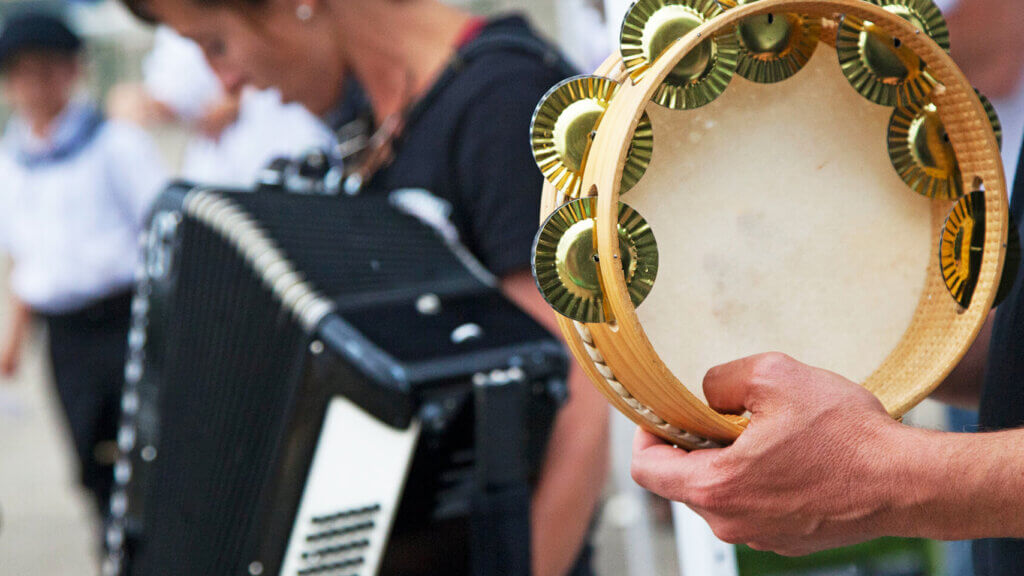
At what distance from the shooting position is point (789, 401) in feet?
2.09

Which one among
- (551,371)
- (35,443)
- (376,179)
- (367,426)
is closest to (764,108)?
(551,371)

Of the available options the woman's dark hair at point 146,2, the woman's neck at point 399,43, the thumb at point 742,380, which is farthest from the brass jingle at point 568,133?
the woman's dark hair at point 146,2

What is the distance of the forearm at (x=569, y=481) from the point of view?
4.00ft

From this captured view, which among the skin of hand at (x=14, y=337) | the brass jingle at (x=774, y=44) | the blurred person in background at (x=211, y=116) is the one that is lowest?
the skin of hand at (x=14, y=337)

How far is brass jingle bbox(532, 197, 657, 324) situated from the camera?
639 millimetres

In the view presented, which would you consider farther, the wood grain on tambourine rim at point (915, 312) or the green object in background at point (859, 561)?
the green object in background at point (859, 561)

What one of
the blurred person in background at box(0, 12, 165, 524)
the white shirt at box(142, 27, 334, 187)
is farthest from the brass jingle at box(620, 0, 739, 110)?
the blurred person in background at box(0, 12, 165, 524)

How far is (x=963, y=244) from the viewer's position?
29.2 inches

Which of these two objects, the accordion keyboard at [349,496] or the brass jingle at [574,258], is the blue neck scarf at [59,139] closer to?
the accordion keyboard at [349,496]

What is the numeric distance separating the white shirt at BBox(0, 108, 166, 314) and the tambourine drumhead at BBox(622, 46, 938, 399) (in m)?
2.49

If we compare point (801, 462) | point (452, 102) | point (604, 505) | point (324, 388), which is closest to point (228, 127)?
point (604, 505)

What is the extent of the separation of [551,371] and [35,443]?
14.4ft

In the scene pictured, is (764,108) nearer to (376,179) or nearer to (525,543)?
(525,543)

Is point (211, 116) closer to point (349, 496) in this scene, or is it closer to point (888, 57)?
point (349, 496)
